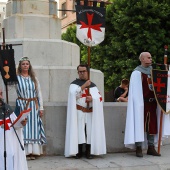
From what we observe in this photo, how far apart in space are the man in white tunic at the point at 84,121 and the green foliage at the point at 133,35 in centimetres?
1428

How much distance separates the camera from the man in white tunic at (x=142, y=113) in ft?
26.8

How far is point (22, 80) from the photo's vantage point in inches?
303

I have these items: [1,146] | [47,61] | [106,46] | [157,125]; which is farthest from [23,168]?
[106,46]

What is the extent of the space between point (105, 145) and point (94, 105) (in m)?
0.77

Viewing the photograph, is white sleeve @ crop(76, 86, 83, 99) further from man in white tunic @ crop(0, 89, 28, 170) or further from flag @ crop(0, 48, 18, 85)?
man in white tunic @ crop(0, 89, 28, 170)

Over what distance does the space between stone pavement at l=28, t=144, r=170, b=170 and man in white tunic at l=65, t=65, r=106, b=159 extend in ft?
0.64

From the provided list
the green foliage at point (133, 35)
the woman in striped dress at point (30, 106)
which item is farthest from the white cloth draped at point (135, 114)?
the green foliage at point (133, 35)

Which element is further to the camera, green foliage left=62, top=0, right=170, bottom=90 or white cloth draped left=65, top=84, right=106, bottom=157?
green foliage left=62, top=0, right=170, bottom=90

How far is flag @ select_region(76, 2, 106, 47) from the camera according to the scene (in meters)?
8.18

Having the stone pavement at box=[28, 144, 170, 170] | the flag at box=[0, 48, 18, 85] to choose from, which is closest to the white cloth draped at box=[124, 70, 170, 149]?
the stone pavement at box=[28, 144, 170, 170]

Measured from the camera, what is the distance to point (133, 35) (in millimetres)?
22969

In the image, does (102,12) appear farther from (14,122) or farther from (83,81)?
(14,122)

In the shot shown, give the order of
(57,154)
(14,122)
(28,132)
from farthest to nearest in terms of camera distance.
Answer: (57,154) → (28,132) → (14,122)

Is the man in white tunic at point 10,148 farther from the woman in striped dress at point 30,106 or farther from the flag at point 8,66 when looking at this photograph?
the woman in striped dress at point 30,106
